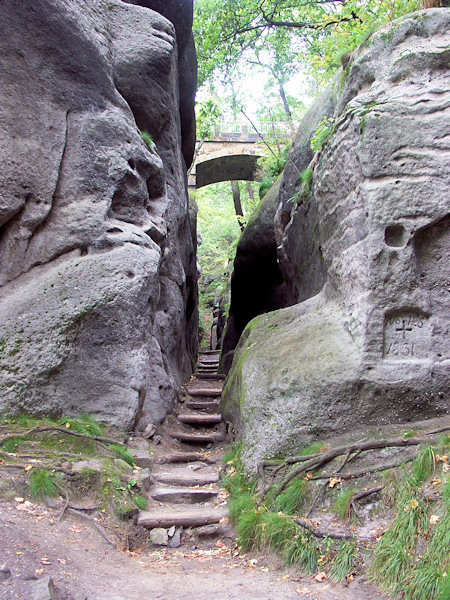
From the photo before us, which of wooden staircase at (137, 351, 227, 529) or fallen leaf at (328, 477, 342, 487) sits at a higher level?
fallen leaf at (328, 477, 342, 487)

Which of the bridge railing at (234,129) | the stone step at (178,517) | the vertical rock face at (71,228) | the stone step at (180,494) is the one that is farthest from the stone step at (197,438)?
the bridge railing at (234,129)

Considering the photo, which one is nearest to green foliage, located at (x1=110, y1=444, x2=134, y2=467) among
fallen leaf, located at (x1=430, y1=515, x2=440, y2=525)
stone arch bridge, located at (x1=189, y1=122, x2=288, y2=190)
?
fallen leaf, located at (x1=430, y1=515, x2=440, y2=525)

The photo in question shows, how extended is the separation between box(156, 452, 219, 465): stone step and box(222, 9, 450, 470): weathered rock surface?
1.20 metres

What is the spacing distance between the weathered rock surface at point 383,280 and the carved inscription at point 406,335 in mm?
11

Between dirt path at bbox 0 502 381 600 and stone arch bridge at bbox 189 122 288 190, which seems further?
stone arch bridge at bbox 189 122 288 190

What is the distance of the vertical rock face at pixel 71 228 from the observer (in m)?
5.80

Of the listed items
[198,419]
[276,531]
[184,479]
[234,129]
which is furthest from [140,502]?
[234,129]

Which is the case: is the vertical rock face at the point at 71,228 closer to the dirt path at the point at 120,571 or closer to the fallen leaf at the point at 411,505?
the dirt path at the point at 120,571

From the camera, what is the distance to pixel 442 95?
17.3 feet

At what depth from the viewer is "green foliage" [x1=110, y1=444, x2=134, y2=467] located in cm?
544

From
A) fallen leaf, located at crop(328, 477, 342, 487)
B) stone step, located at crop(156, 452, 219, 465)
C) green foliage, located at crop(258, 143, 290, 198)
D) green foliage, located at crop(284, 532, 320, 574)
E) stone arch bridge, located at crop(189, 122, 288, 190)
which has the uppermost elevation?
stone arch bridge, located at crop(189, 122, 288, 190)

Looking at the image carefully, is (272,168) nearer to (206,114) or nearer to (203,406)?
(206,114)

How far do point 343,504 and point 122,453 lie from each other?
2.63 m

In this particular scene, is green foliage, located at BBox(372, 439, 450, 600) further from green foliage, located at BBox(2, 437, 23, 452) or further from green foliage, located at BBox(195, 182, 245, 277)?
green foliage, located at BBox(195, 182, 245, 277)
